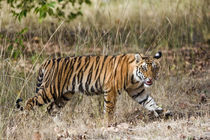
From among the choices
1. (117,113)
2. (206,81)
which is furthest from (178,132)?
(206,81)

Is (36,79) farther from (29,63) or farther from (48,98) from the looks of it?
(29,63)

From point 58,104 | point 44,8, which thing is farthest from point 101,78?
point 44,8

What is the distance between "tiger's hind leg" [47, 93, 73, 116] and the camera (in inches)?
261

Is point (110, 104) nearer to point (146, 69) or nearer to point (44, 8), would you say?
point (146, 69)

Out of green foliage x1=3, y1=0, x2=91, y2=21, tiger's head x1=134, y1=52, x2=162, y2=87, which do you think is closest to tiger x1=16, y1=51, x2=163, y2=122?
tiger's head x1=134, y1=52, x2=162, y2=87

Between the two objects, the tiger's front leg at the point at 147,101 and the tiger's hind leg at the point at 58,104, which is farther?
the tiger's hind leg at the point at 58,104

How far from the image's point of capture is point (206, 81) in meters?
8.44

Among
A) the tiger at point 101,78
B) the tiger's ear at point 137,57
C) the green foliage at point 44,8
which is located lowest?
the tiger at point 101,78

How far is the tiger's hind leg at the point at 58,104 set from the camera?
664 cm

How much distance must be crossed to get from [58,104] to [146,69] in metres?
1.62

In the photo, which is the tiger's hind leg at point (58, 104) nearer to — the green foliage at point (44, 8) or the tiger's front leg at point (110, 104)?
the tiger's front leg at point (110, 104)

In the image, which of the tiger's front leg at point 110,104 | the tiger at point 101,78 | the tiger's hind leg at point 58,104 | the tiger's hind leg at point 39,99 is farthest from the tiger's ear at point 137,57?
the tiger's hind leg at point 39,99

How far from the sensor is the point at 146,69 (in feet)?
19.8

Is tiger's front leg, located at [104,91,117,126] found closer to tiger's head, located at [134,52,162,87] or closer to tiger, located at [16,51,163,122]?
tiger, located at [16,51,163,122]
